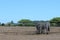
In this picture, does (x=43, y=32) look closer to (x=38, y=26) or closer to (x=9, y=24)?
(x=38, y=26)

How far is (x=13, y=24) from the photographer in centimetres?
4228

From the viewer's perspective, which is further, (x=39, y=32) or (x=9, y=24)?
(x=9, y=24)

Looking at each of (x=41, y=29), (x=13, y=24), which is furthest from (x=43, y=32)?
(x=13, y=24)

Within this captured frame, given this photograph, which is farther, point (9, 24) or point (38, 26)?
point (9, 24)

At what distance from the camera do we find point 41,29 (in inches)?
1038

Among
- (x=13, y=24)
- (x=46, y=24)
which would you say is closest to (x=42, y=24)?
(x=46, y=24)

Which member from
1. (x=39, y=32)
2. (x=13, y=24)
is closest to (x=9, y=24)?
(x=13, y=24)

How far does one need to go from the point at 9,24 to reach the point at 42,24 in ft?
59.8

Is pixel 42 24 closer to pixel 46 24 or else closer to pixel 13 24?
pixel 46 24

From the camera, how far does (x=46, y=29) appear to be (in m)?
26.5

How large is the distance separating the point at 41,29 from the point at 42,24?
64cm

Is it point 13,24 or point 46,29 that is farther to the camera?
point 13,24

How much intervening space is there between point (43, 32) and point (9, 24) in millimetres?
18145

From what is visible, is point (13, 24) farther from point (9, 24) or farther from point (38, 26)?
point (38, 26)
